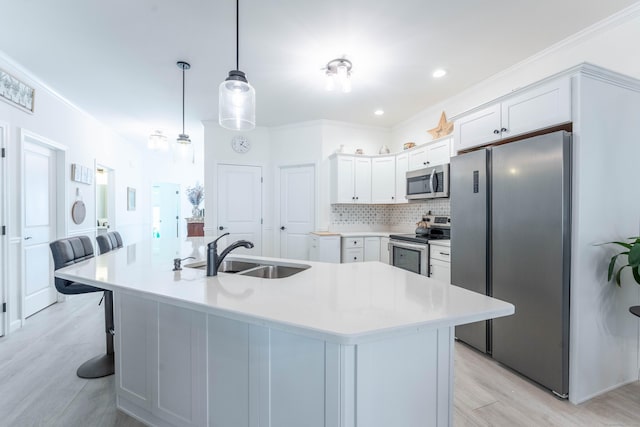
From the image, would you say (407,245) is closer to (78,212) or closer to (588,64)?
(588,64)

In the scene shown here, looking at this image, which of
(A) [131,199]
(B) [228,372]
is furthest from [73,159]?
(B) [228,372]

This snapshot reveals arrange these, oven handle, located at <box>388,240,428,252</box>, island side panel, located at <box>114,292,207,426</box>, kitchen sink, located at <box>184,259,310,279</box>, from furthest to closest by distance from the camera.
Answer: oven handle, located at <box>388,240,428,252</box> → kitchen sink, located at <box>184,259,310,279</box> → island side panel, located at <box>114,292,207,426</box>

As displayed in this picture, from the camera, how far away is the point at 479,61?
290cm

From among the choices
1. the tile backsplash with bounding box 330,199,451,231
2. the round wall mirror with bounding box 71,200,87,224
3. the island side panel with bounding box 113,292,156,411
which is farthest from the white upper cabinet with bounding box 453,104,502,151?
the round wall mirror with bounding box 71,200,87,224

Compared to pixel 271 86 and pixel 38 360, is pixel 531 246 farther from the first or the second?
pixel 38 360

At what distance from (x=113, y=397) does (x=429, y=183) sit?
359 cm

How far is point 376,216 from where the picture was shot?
16.8 ft

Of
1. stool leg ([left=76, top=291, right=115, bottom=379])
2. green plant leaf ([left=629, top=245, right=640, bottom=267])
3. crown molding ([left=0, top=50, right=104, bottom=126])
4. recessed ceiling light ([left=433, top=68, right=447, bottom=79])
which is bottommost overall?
stool leg ([left=76, top=291, right=115, bottom=379])

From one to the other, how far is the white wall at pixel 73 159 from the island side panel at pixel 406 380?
375 cm

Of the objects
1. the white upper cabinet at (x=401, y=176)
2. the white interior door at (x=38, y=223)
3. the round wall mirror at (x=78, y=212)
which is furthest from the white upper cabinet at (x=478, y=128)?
the round wall mirror at (x=78, y=212)

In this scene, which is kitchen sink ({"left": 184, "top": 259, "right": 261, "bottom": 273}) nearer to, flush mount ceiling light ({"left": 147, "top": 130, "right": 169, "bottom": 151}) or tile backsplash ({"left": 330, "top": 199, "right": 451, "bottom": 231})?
flush mount ceiling light ({"left": 147, "top": 130, "right": 169, "bottom": 151})

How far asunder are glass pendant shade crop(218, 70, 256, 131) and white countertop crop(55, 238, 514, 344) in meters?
1.02

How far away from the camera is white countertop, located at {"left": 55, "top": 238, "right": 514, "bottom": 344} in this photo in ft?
3.10

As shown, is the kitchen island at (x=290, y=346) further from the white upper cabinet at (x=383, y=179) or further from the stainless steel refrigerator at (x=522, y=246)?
the white upper cabinet at (x=383, y=179)
